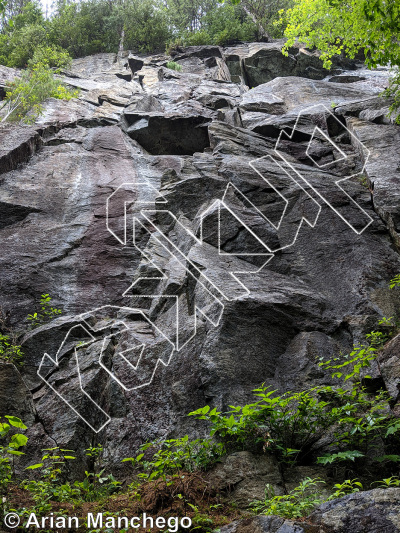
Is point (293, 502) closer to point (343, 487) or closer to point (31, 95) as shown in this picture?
point (343, 487)

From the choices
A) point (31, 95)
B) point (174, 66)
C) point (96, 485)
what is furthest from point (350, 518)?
point (174, 66)

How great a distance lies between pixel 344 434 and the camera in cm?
450

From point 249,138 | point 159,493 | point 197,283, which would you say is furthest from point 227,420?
point 249,138

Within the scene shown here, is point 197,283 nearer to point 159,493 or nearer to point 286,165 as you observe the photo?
point 159,493

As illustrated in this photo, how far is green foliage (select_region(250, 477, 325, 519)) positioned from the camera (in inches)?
141

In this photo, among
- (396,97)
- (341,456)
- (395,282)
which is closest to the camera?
(341,456)

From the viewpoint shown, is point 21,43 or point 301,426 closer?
point 301,426

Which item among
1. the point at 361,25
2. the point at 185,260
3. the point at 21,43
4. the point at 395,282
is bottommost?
the point at 395,282

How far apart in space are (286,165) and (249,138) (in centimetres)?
288

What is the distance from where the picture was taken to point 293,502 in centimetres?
399

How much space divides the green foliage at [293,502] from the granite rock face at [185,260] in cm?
43

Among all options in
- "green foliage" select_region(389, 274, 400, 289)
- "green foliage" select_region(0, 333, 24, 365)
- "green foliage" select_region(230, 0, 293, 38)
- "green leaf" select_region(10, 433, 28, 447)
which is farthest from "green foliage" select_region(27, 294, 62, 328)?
"green foliage" select_region(230, 0, 293, 38)
